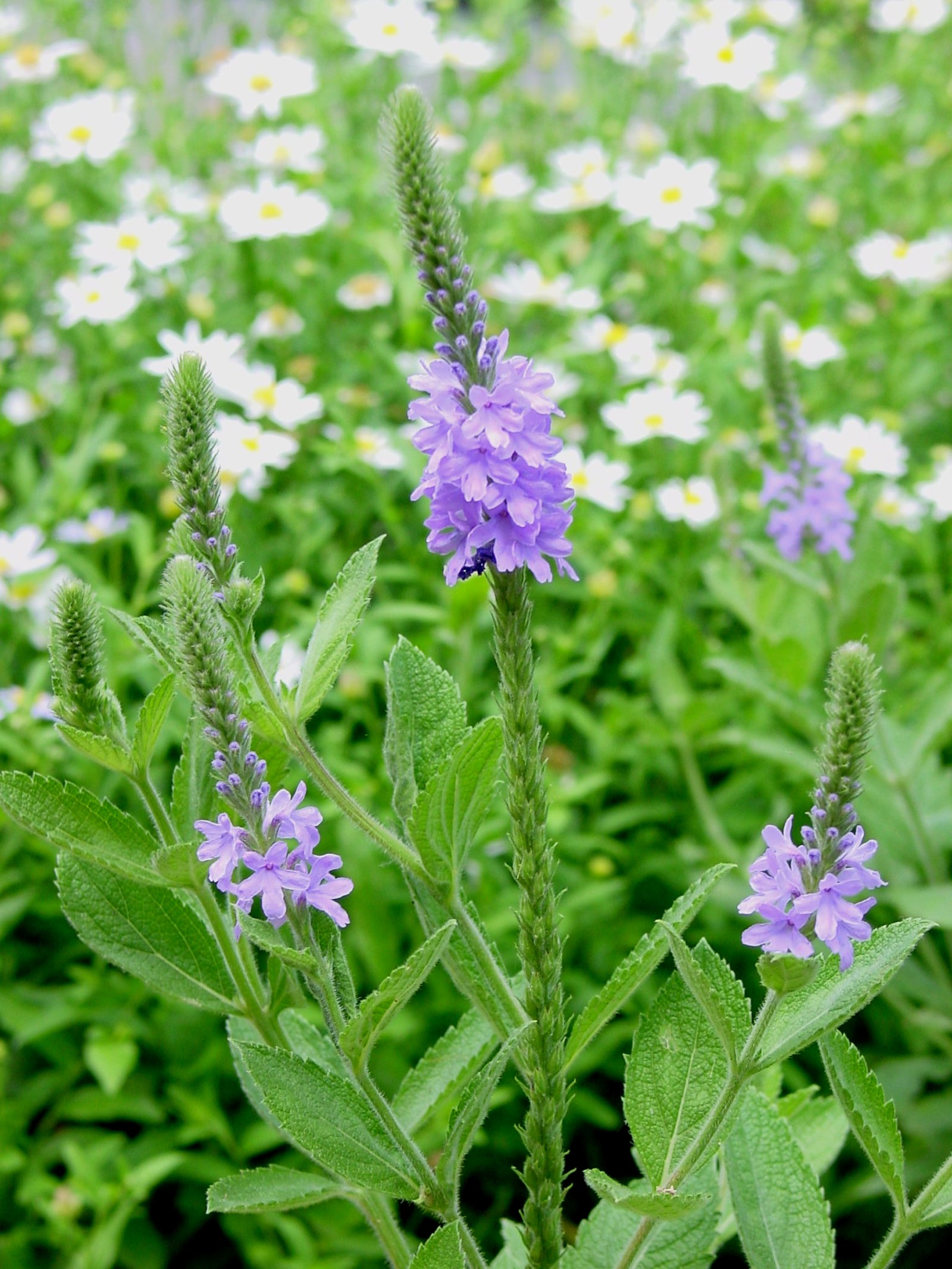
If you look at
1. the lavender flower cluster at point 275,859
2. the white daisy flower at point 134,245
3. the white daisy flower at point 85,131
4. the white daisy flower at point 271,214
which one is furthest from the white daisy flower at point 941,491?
the white daisy flower at point 85,131

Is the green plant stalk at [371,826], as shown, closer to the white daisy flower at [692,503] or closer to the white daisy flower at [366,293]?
the white daisy flower at [692,503]

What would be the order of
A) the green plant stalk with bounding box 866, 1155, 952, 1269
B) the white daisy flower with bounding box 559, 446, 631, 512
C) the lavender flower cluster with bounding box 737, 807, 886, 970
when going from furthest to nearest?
the white daisy flower with bounding box 559, 446, 631, 512, the green plant stalk with bounding box 866, 1155, 952, 1269, the lavender flower cluster with bounding box 737, 807, 886, 970

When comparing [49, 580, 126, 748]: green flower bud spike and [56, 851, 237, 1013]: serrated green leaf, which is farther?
A: [56, 851, 237, 1013]: serrated green leaf

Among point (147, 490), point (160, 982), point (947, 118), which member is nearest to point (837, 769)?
point (160, 982)

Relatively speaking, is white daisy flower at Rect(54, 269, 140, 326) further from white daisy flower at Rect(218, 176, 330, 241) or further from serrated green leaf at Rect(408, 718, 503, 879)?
serrated green leaf at Rect(408, 718, 503, 879)

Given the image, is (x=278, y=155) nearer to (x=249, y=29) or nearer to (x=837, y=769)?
(x=249, y=29)

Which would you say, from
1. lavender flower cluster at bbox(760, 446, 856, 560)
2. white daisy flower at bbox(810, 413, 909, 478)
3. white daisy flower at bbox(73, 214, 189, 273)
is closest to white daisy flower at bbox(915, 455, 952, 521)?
white daisy flower at bbox(810, 413, 909, 478)

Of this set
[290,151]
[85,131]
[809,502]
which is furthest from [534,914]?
[85,131]
